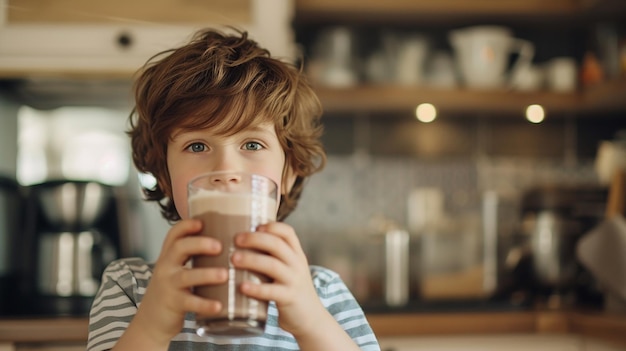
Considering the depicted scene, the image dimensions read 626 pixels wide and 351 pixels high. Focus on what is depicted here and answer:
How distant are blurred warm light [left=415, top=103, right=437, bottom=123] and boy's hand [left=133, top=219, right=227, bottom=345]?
72.2 inches

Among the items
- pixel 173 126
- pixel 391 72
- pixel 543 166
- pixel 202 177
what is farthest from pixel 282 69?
pixel 543 166

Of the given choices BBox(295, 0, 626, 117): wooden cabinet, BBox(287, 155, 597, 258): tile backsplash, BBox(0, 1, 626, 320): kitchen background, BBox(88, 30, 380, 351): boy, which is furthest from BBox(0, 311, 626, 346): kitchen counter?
BBox(88, 30, 380, 351): boy

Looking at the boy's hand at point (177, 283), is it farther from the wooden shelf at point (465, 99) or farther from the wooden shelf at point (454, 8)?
the wooden shelf at point (454, 8)

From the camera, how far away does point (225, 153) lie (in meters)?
0.85

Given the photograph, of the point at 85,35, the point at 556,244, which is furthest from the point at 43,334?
the point at 556,244

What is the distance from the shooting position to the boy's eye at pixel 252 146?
2.88 feet

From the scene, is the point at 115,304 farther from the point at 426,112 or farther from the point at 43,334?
the point at 426,112

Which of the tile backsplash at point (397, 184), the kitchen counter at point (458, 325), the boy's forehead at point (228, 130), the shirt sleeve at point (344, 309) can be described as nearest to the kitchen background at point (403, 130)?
the tile backsplash at point (397, 184)

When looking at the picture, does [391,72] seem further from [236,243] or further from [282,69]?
[236,243]

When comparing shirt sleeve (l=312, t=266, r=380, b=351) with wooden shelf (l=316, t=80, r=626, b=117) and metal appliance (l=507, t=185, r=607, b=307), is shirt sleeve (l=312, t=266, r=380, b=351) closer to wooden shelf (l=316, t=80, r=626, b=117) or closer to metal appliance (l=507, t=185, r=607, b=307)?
wooden shelf (l=316, t=80, r=626, b=117)

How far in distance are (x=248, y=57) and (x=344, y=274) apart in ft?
5.00

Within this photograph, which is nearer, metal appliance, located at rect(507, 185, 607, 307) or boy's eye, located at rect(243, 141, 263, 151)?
boy's eye, located at rect(243, 141, 263, 151)

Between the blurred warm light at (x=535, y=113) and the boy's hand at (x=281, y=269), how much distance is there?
1.91 meters

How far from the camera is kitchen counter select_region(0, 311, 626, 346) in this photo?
1839 millimetres
